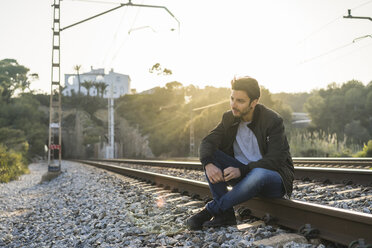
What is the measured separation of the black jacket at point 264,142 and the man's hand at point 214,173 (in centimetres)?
7

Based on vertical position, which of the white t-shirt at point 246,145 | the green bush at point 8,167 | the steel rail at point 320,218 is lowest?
the green bush at point 8,167

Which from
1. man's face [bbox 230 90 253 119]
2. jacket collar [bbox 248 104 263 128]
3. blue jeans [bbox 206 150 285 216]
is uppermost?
man's face [bbox 230 90 253 119]

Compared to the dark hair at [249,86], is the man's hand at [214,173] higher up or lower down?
lower down

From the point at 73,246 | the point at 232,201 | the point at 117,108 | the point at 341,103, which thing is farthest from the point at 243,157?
the point at 117,108

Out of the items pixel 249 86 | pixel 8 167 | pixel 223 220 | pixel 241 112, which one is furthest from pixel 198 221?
pixel 8 167

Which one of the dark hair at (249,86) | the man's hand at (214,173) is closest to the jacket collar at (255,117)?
the dark hair at (249,86)

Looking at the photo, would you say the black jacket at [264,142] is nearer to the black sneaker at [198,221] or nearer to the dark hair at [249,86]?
the dark hair at [249,86]

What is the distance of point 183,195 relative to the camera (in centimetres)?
540

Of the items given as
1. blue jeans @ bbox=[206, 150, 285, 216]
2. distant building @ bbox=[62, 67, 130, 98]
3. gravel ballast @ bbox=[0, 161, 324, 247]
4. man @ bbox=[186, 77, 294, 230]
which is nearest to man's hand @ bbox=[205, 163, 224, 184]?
man @ bbox=[186, 77, 294, 230]

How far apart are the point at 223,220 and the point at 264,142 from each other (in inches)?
30.9

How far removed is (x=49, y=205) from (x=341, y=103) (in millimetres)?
35660

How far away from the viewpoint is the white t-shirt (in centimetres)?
341

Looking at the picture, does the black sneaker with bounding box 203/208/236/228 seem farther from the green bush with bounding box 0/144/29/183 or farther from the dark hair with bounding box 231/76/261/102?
the green bush with bounding box 0/144/29/183

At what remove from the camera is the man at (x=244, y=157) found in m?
3.14
